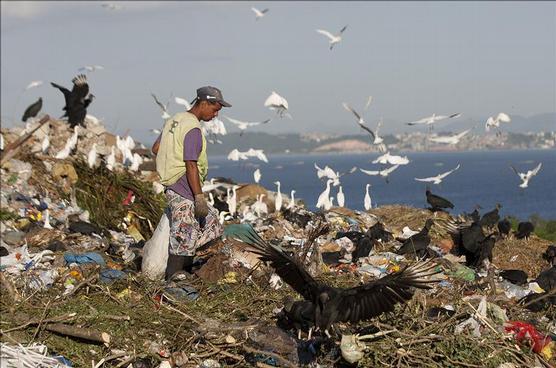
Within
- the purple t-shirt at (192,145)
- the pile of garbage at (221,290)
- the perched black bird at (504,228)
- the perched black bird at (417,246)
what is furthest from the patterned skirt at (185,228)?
the perched black bird at (504,228)

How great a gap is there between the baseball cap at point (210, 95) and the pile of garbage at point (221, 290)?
122 centimetres

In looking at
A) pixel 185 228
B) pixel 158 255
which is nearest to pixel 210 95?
pixel 185 228

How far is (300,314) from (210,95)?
2.06 m

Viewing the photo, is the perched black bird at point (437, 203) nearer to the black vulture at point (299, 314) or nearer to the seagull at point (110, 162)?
the seagull at point (110, 162)

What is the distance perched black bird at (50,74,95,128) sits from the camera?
1249 centimetres

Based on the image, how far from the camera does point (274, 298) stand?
6.05 meters

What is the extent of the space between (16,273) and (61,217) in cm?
267

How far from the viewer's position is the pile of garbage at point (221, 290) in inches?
Result: 207

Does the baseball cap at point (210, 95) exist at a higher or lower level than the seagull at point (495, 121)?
higher

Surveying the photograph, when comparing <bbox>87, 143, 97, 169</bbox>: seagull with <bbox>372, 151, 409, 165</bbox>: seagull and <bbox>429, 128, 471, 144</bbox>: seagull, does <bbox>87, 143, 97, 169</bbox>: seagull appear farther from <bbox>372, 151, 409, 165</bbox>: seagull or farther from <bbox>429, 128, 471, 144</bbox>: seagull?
<bbox>429, 128, 471, 144</bbox>: seagull

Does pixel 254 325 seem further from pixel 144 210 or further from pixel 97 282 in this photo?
pixel 144 210

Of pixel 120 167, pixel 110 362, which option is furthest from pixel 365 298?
pixel 120 167

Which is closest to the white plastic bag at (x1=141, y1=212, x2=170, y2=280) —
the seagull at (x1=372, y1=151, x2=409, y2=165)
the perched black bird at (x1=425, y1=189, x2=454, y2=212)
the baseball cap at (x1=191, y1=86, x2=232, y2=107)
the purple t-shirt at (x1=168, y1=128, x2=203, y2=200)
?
the purple t-shirt at (x1=168, y1=128, x2=203, y2=200)

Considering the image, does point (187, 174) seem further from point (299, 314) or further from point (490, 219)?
point (490, 219)
